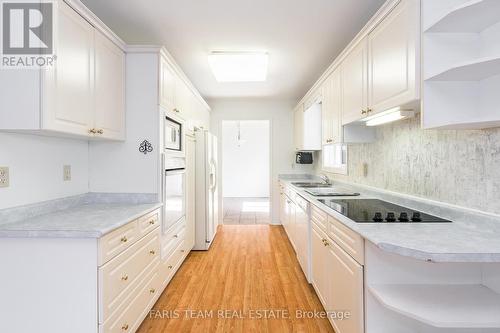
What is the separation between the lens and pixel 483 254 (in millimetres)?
1080

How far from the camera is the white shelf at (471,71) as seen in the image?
1.19 m

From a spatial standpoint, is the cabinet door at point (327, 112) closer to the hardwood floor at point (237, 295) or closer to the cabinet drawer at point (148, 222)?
the hardwood floor at point (237, 295)

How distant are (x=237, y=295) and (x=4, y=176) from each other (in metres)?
1.99

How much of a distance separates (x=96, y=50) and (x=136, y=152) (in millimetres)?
845

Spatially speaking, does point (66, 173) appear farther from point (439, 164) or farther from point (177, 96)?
point (439, 164)

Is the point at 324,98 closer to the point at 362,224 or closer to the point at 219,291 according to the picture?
the point at 362,224

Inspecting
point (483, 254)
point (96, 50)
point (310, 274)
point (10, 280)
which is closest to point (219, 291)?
point (310, 274)

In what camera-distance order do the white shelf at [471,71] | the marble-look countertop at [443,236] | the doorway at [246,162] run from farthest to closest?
the doorway at [246,162] < the white shelf at [471,71] < the marble-look countertop at [443,236]

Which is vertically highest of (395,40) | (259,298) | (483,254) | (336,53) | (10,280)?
(336,53)

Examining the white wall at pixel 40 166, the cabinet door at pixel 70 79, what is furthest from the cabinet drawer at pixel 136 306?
Result: the cabinet door at pixel 70 79

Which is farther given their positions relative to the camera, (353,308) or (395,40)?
(395,40)

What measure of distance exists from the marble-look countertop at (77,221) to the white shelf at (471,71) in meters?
1.93

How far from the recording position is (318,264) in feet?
7.64

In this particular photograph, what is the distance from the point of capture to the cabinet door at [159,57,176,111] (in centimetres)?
245
